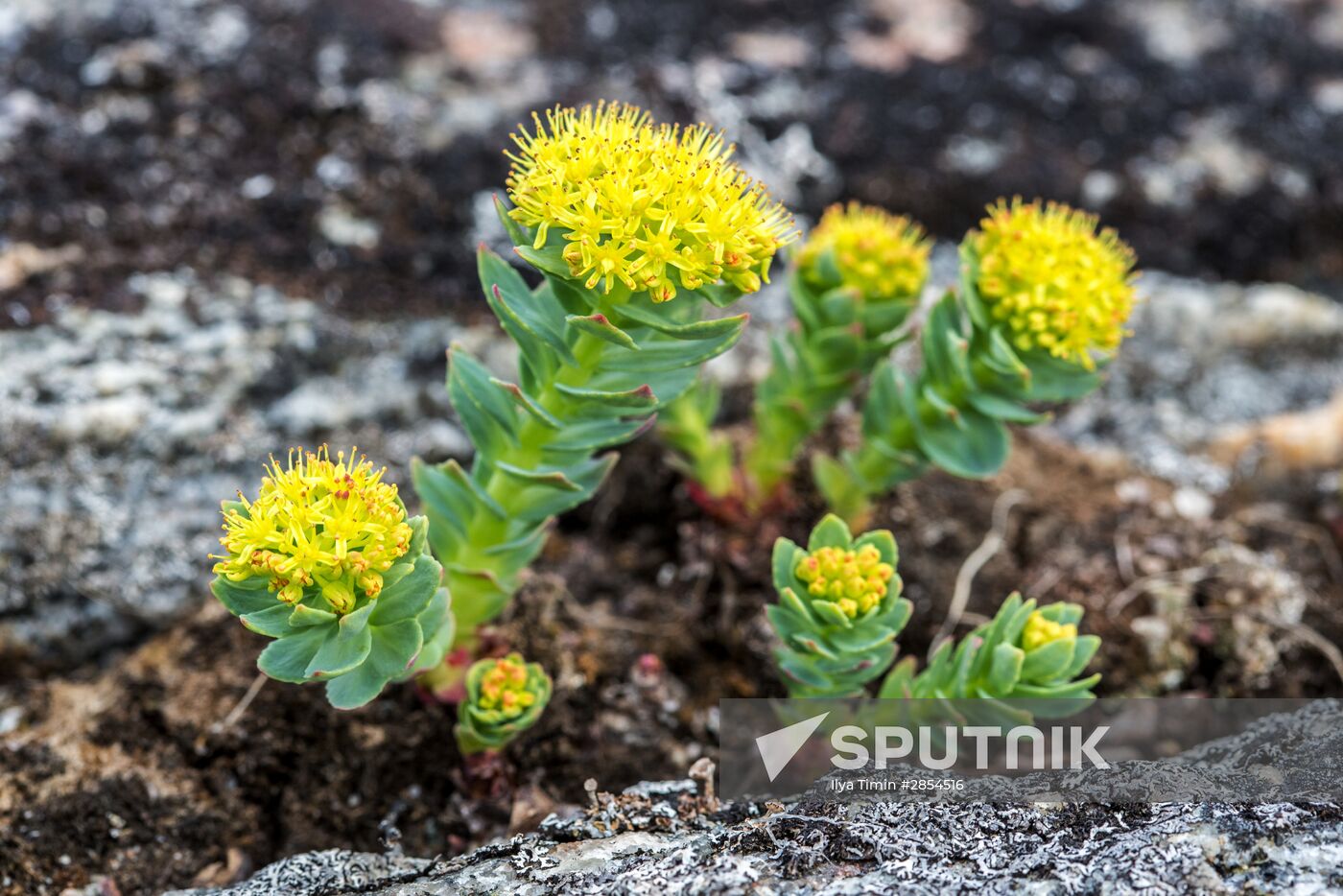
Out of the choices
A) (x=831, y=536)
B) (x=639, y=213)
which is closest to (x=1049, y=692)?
(x=831, y=536)

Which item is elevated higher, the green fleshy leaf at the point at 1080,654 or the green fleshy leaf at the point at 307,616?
the green fleshy leaf at the point at 307,616

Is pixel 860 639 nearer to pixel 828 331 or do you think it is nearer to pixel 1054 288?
pixel 828 331

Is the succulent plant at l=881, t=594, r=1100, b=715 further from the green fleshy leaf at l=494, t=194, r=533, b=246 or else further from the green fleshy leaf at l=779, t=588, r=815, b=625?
the green fleshy leaf at l=494, t=194, r=533, b=246

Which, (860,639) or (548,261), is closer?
(548,261)

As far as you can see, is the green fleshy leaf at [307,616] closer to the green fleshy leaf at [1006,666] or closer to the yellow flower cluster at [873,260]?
the green fleshy leaf at [1006,666]

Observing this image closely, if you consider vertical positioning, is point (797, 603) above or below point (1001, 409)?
below

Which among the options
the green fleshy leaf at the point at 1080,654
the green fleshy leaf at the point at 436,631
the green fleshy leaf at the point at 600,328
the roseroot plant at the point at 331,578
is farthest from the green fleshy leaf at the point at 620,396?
the green fleshy leaf at the point at 1080,654

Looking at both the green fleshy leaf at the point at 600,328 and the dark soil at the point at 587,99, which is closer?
the green fleshy leaf at the point at 600,328
